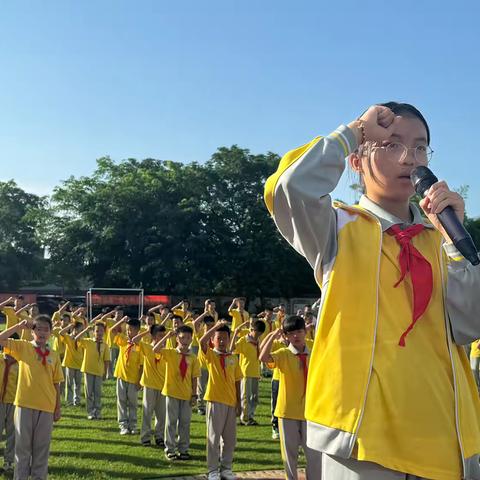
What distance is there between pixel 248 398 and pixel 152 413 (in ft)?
7.40

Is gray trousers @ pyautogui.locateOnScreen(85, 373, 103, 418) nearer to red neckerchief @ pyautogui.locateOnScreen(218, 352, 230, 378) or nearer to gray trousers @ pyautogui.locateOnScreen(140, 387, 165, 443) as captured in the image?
gray trousers @ pyautogui.locateOnScreen(140, 387, 165, 443)

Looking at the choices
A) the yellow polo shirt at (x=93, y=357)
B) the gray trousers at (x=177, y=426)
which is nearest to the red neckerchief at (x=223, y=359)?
the gray trousers at (x=177, y=426)

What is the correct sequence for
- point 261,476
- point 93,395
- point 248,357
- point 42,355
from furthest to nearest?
point 248,357 < point 93,395 < point 261,476 < point 42,355

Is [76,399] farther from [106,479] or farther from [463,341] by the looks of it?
[463,341]

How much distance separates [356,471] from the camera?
1690mm

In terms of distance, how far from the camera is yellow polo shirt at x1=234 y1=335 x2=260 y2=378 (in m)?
11.7

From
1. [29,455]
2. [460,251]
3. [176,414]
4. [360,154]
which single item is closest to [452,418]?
[460,251]

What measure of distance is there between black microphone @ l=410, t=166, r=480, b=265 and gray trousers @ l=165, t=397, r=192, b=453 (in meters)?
7.58

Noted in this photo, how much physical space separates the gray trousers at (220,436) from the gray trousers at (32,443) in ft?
6.55

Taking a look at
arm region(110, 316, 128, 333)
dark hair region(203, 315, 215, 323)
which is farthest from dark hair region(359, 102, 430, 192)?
dark hair region(203, 315, 215, 323)

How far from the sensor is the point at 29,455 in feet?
22.2

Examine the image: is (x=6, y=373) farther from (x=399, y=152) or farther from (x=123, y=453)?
(x=399, y=152)

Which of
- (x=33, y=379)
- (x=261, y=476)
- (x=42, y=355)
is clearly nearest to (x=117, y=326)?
(x=42, y=355)

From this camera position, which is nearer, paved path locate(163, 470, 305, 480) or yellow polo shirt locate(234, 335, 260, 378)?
paved path locate(163, 470, 305, 480)
